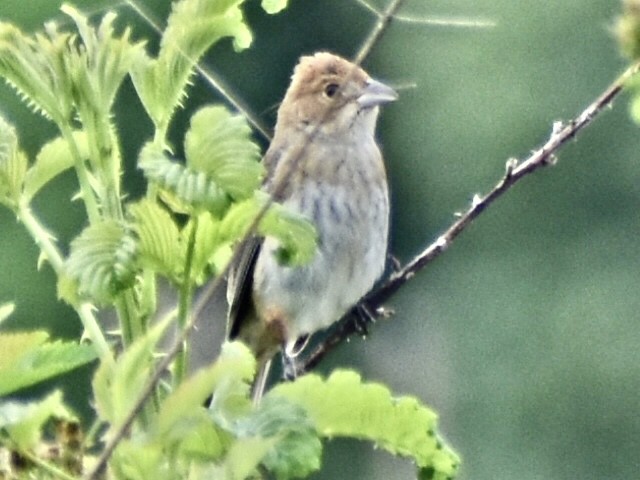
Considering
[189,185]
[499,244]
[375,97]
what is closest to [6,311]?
[189,185]

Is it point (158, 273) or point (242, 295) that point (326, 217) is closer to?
point (242, 295)

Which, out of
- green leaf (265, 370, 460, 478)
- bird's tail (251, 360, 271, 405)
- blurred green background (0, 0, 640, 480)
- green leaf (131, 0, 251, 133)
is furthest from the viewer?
blurred green background (0, 0, 640, 480)

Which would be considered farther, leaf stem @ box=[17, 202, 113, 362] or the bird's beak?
the bird's beak

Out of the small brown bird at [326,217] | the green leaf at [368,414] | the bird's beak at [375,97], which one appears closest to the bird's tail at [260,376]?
the small brown bird at [326,217]

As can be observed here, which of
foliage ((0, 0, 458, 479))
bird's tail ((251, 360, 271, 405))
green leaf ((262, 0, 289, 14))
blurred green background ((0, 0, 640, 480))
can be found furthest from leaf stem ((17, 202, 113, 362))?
blurred green background ((0, 0, 640, 480))

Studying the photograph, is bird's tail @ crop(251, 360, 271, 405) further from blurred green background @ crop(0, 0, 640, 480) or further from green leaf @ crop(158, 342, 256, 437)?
blurred green background @ crop(0, 0, 640, 480)

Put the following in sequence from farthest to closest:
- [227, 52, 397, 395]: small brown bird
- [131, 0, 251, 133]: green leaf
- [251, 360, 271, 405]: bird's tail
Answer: [227, 52, 397, 395]: small brown bird → [251, 360, 271, 405]: bird's tail → [131, 0, 251, 133]: green leaf

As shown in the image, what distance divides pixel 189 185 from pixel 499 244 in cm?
1977

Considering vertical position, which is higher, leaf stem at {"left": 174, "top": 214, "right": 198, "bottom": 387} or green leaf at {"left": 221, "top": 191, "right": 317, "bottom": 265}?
green leaf at {"left": 221, "top": 191, "right": 317, "bottom": 265}

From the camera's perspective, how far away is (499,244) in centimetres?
2127

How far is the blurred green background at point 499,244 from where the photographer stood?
1855 cm

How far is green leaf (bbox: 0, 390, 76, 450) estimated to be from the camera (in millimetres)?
1521

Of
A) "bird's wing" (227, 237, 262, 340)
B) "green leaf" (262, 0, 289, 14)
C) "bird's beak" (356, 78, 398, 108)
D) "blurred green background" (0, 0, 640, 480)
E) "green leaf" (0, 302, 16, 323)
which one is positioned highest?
"green leaf" (262, 0, 289, 14)

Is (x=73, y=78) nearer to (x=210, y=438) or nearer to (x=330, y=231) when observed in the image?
(x=210, y=438)
